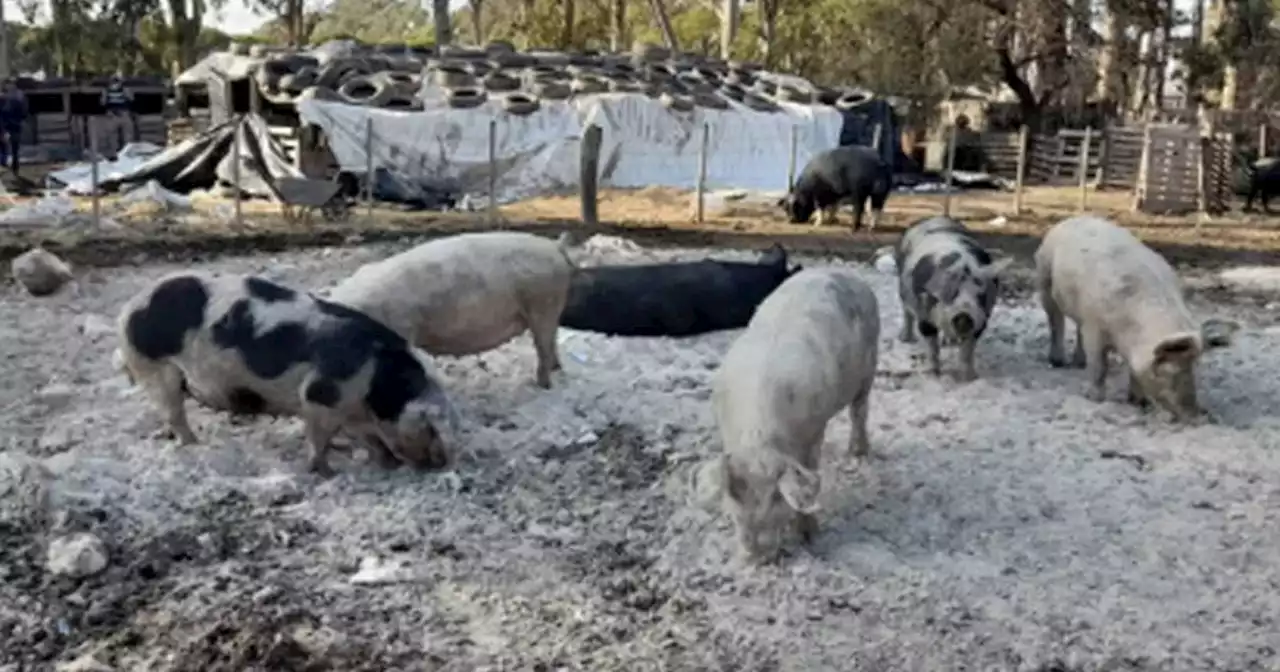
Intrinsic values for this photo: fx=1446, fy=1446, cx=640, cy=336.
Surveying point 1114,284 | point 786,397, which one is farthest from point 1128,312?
point 786,397

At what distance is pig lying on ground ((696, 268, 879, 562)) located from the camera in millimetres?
6176

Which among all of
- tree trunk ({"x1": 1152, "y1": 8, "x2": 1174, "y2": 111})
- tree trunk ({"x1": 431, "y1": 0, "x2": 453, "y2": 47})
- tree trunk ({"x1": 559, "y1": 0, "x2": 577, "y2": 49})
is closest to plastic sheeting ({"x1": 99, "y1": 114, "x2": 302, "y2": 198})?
tree trunk ({"x1": 431, "y1": 0, "x2": 453, "y2": 47})

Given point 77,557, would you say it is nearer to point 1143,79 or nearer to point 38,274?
point 38,274

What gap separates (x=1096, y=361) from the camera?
30.2 ft

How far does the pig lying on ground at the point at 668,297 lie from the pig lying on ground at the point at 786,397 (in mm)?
3235

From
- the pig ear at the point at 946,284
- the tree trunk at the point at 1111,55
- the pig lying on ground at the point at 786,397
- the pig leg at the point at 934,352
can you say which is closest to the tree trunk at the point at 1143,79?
the tree trunk at the point at 1111,55

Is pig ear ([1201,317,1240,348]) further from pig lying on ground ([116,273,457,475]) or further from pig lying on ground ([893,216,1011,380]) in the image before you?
pig lying on ground ([116,273,457,475])

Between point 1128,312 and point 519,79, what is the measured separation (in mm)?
17023

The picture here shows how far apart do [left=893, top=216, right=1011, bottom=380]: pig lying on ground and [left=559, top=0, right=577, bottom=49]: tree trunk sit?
32029 mm

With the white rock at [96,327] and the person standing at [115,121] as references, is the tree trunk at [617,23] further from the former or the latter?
the white rock at [96,327]

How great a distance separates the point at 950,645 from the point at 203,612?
2927 millimetres

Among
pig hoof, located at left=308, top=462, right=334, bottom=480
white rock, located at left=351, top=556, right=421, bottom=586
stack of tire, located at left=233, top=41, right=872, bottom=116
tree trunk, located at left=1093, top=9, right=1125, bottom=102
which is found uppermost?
tree trunk, located at left=1093, top=9, right=1125, bottom=102

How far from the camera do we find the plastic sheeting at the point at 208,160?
66.7 feet

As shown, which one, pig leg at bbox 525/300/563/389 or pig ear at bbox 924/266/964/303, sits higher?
pig ear at bbox 924/266/964/303
